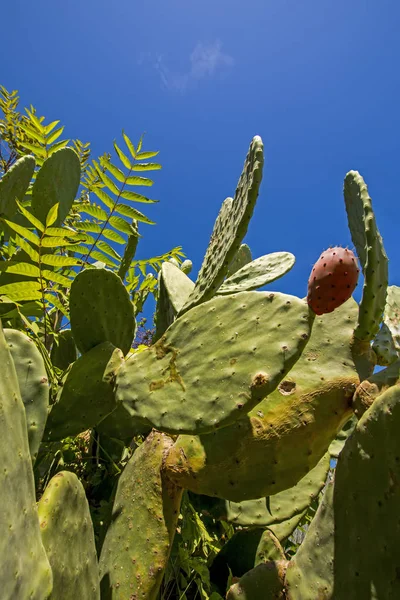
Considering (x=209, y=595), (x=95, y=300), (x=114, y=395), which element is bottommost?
(x=209, y=595)

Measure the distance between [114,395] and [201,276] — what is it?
492 mm

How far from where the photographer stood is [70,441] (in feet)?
5.55

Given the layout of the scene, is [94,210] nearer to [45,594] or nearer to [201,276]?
[201,276]

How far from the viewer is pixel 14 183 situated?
1586mm

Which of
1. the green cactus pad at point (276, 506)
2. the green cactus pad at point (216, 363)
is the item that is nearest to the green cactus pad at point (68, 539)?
the green cactus pad at point (216, 363)

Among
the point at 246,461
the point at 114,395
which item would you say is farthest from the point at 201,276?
the point at 246,461

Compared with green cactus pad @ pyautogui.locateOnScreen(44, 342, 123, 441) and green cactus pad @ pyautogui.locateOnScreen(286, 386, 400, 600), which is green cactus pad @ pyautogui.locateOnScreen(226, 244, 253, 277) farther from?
green cactus pad @ pyautogui.locateOnScreen(286, 386, 400, 600)

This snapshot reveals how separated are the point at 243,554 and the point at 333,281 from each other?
1081 mm

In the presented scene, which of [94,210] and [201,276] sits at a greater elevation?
[94,210]

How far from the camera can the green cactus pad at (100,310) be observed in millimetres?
1386

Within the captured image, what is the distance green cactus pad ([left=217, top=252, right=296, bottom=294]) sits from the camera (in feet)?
5.35

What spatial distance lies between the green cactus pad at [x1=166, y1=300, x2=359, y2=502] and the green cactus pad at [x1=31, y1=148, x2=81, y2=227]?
0.96m

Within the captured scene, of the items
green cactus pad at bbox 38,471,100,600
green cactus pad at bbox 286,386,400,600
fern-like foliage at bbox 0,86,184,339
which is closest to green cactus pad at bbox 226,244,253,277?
fern-like foliage at bbox 0,86,184,339

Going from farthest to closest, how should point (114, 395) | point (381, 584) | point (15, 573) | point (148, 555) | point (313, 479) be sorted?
point (313, 479) → point (114, 395) → point (148, 555) → point (381, 584) → point (15, 573)
